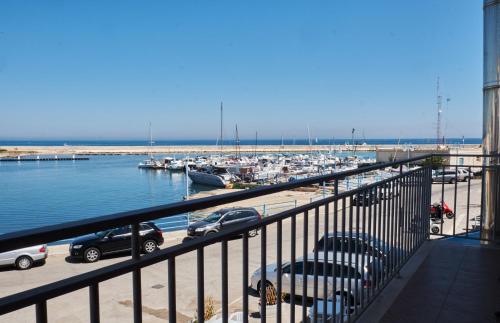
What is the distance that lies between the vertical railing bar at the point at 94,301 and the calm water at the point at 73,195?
22.5m

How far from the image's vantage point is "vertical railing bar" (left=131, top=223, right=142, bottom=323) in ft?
4.03

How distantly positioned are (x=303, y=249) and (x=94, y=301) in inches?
51.6

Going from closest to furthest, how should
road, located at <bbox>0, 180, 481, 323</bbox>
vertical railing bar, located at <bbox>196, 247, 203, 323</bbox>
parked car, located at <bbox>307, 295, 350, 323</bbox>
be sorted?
1. road, located at <bbox>0, 180, 481, 323</bbox>
2. vertical railing bar, located at <bbox>196, 247, 203, 323</bbox>
3. parked car, located at <bbox>307, 295, 350, 323</bbox>

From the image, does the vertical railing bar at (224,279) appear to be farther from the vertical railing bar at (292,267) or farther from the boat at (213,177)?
the boat at (213,177)

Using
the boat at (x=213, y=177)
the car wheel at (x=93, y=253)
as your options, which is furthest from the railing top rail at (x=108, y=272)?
the boat at (x=213, y=177)

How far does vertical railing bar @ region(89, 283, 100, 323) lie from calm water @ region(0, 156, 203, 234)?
22503 millimetres

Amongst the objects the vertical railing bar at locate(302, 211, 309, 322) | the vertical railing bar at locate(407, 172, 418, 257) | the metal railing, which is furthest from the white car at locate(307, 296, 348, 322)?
the metal railing

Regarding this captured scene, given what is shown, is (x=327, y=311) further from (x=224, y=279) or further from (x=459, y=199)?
(x=459, y=199)

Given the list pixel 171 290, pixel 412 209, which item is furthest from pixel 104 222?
pixel 412 209

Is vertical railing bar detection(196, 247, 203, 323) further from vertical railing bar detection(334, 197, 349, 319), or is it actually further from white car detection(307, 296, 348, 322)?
vertical railing bar detection(334, 197, 349, 319)

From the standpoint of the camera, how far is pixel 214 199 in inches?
60.1

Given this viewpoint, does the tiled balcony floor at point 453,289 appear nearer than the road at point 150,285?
No

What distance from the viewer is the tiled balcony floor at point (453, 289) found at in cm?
323

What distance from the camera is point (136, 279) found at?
1.24 metres
